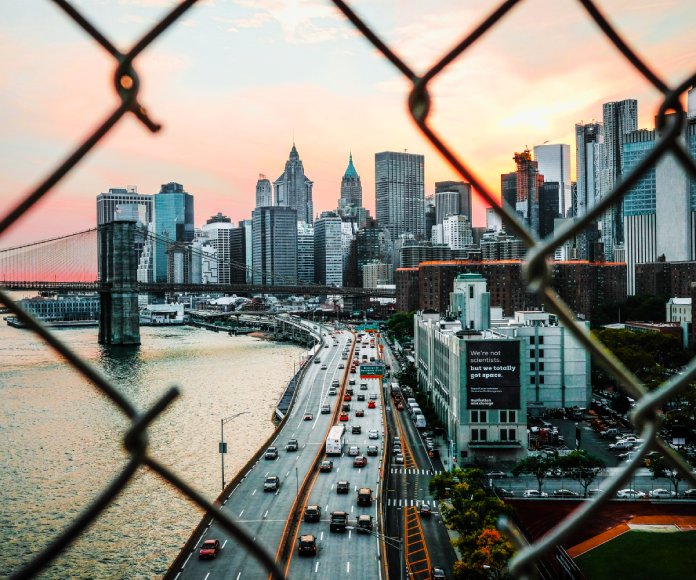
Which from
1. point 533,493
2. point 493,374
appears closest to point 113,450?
point 493,374

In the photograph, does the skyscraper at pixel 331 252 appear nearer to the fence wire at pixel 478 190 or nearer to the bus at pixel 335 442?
the bus at pixel 335 442

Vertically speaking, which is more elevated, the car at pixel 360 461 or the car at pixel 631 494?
the car at pixel 360 461

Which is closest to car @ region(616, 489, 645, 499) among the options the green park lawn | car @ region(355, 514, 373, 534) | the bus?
the green park lawn

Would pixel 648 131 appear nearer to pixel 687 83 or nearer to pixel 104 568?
pixel 104 568

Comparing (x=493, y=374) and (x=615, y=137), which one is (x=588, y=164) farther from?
(x=493, y=374)

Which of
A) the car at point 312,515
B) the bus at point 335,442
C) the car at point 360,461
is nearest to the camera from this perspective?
the car at point 312,515

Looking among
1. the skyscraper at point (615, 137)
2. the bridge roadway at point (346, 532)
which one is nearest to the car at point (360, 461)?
the bridge roadway at point (346, 532)

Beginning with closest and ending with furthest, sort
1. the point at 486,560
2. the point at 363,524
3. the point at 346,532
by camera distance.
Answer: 1. the point at 486,560
2. the point at 346,532
3. the point at 363,524
